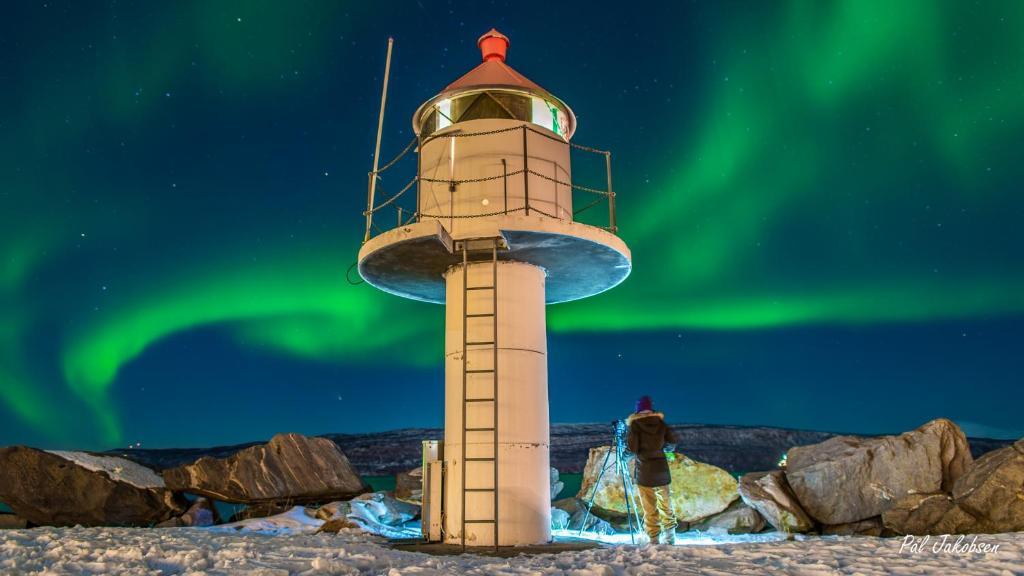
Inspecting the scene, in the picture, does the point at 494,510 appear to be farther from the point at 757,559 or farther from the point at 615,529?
the point at 615,529

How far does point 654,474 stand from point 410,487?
6.91m

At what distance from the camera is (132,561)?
648 cm

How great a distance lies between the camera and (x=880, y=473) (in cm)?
1241

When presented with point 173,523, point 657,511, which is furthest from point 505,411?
point 173,523

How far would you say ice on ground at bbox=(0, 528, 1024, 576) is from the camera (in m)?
6.25

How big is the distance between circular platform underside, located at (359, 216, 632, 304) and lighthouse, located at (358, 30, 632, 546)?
0.03 m

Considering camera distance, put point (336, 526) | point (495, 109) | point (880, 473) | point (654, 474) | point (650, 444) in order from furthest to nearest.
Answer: point (336, 526) → point (880, 473) → point (495, 109) → point (650, 444) → point (654, 474)

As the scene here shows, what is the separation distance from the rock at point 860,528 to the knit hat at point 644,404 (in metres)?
4.05

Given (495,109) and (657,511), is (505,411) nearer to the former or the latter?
(657,511)

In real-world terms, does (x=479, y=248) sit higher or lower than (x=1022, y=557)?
higher

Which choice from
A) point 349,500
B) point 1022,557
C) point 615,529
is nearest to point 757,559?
point 1022,557

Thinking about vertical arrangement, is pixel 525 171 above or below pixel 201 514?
above

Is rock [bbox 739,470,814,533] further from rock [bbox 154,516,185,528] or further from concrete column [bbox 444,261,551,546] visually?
rock [bbox 154,516,185,528]

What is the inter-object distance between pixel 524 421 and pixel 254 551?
179 inches
